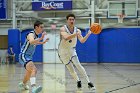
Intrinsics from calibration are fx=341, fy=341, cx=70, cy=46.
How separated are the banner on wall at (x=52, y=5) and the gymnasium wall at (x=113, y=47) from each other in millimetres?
2897

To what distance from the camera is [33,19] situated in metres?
25.7

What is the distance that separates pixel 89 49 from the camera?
79.2 feet

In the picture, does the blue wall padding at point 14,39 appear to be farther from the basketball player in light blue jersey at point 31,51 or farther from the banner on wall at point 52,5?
the basketball player in light blue jersey at point 31,51

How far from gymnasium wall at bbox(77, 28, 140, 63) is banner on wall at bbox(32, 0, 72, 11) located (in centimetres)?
290

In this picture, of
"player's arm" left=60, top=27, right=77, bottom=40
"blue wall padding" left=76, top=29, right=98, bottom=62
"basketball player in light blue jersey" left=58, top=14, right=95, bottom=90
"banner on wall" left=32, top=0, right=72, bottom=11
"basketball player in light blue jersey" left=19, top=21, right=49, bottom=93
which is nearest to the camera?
"basketball player in light blue jersey" left=19, top=21, right=49, bottom=93

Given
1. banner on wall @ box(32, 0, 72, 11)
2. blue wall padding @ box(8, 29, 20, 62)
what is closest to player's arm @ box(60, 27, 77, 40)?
banner on wall @ box(32, 0, 72, 11)

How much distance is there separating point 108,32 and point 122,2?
2313 millimetres

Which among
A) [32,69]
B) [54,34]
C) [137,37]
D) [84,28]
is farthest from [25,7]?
[32,69]

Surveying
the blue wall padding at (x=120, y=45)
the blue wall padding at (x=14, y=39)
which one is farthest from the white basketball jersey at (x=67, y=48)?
the blue wall padding at (x=14, y=39)

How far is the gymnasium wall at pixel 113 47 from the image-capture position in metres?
23.8

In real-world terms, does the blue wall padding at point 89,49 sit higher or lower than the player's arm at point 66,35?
lower

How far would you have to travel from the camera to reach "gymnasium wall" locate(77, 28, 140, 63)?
23.8 meters

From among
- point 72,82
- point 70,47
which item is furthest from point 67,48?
point 72,82

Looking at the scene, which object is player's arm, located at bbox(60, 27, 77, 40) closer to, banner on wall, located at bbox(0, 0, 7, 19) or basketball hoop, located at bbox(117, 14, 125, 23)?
basketball hoop, located at bbox(117, 14, 125, 23)
